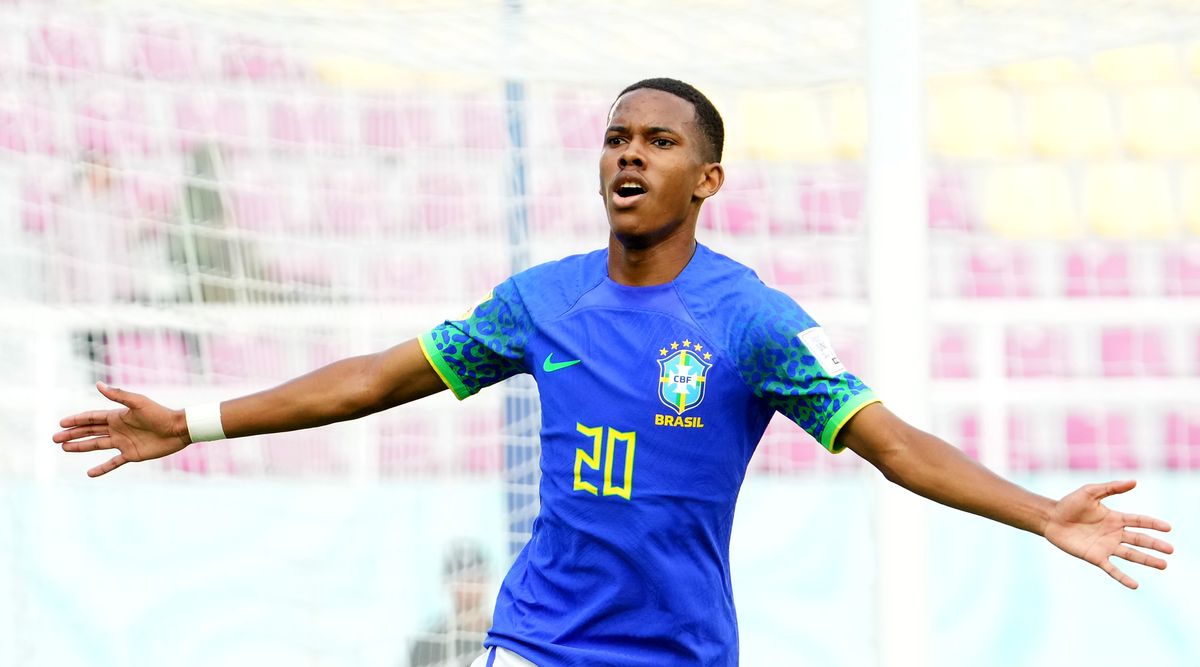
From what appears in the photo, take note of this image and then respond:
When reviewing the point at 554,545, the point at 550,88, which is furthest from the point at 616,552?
the point at 550,88

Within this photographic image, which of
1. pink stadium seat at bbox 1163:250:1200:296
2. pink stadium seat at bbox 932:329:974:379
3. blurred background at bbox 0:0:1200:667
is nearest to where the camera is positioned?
blurred background at bbox 0:0:1200:667

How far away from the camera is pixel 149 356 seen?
694cm

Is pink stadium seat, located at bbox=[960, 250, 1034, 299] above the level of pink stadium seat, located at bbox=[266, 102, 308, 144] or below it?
below

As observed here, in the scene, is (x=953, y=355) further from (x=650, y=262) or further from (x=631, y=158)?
(x=631, y=158)

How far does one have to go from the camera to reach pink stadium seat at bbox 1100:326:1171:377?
27.0 feet

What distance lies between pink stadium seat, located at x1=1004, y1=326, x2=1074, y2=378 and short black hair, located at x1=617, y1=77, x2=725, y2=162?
18.1 feet

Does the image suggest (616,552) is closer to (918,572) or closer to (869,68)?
(918,572)

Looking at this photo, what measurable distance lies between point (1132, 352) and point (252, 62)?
5.02 m

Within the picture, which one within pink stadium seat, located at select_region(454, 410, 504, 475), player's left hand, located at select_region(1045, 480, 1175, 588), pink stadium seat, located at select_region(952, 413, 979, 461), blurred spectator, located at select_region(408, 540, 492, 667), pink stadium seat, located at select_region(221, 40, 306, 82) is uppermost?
pink stadium seat, located at select_region(221, 40, 306, 82)

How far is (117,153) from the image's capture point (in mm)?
6766

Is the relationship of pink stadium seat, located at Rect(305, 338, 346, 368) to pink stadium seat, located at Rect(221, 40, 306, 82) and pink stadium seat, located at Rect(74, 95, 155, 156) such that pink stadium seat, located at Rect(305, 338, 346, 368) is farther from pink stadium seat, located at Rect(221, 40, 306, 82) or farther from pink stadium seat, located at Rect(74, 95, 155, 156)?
pink stadium seat, located at Rect(221, 40, 306, 82)

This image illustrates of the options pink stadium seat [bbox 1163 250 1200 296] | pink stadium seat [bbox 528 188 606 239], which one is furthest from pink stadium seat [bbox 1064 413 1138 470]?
pink stadium seat [bbox 528 188 606 239]

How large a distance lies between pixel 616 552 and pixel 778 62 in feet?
12.0

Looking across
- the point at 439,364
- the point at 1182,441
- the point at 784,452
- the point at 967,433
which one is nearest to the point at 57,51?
the point at 439,364
